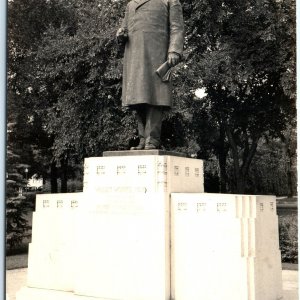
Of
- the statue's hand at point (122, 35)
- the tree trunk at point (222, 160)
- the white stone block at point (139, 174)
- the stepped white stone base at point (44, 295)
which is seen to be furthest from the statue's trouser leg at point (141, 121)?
the tree trunk at point (222, 160)

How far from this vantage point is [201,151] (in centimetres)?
1773

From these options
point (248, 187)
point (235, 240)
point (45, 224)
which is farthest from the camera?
point (248, 187)

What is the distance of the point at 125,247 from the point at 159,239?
49cm

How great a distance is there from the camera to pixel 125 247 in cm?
638

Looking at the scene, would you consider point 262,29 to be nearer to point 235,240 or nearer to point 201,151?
point 201,151

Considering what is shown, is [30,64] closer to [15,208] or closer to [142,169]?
[15,208]

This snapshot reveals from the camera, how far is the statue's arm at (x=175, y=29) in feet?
22.0

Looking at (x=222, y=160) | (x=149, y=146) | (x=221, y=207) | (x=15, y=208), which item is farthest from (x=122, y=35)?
(x=222, y=160)

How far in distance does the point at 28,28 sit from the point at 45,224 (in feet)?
30.6

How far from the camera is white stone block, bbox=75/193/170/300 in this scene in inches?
243

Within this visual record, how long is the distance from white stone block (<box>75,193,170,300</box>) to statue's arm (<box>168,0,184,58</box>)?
1995 millimetres

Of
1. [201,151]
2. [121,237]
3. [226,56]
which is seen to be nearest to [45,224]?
[121,237]

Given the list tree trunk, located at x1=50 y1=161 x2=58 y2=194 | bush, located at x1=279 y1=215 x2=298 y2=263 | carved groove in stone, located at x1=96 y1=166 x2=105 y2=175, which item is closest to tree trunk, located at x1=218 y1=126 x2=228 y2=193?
bush, located at x1=279 y1=215 x2=298 y2=263

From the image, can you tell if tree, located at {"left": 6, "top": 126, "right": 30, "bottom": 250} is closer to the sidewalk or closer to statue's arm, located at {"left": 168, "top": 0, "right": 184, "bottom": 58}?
the sidewalk
